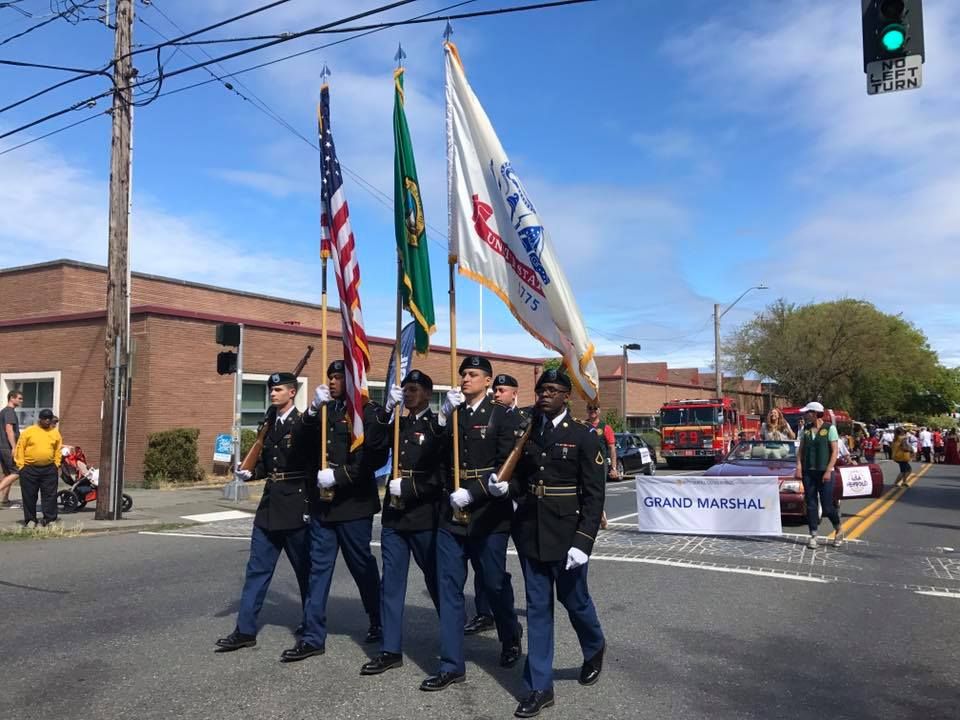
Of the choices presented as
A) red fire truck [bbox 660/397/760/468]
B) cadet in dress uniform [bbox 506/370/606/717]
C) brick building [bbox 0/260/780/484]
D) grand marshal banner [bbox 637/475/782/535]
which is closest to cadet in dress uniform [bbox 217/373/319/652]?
cadet in dress uniform [bbox 506/370/606/717]

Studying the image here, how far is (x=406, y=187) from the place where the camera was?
580cm

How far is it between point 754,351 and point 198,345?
4431cm

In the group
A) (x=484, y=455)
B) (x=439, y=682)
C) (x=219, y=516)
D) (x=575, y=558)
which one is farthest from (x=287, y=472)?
(x=219, y=516)

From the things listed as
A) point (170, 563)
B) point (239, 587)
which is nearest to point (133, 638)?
point (239, 587)

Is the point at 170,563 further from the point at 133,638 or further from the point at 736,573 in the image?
the point at 736,573

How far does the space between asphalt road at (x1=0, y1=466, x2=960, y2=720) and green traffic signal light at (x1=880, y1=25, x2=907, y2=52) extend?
16.2 ft

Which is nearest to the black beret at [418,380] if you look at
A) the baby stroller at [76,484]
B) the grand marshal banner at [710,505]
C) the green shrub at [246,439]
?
the grand marshal banner at [710,505]

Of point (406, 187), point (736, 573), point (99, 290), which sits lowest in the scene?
point (736, 573)

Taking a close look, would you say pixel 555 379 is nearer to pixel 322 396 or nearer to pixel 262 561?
pixel 322 396

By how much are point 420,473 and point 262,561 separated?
1.29 m

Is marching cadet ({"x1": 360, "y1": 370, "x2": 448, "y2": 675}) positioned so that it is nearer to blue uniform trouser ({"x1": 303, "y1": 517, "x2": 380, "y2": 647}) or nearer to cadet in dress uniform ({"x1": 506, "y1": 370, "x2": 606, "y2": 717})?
blue uniform trouser ({"x1": 303, "y1": 517, "x2": 380, "y2": 647})

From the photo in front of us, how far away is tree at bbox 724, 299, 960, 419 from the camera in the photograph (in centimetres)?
5431

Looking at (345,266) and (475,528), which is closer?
(475,528)

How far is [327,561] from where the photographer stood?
5523mm
